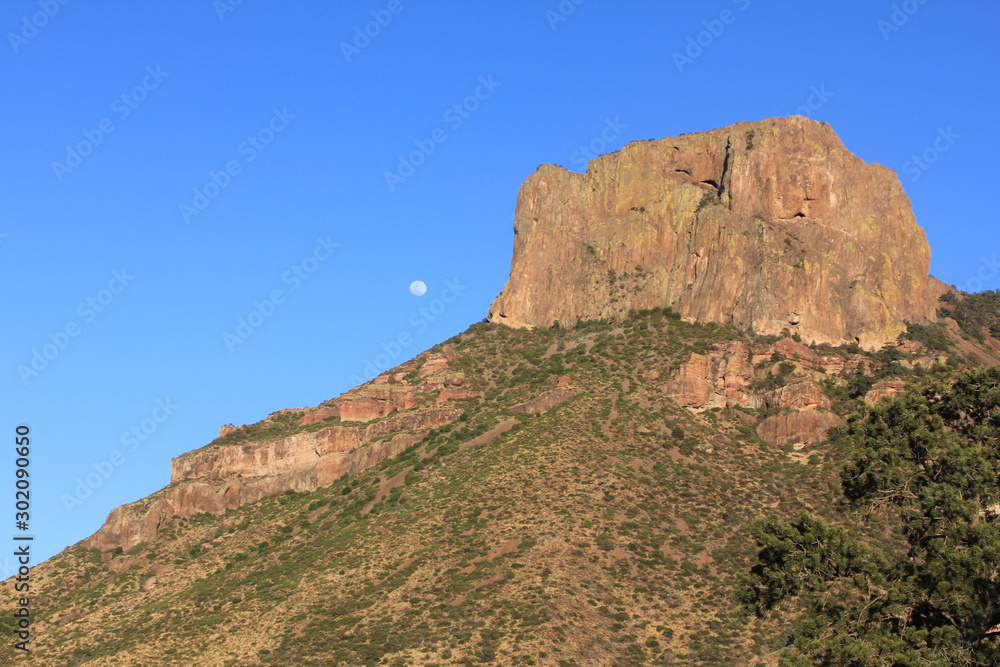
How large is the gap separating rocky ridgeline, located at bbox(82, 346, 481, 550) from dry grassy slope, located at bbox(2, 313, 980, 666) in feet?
4.49

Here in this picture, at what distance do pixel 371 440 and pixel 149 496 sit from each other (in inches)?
712

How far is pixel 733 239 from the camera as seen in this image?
9506 centimetres

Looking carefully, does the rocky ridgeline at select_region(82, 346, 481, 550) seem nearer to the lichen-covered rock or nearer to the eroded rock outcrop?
the eroded rock outcrop

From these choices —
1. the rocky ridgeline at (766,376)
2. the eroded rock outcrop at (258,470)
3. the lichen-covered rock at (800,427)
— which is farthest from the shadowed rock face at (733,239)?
the eroded rock outcrop at (258,470)

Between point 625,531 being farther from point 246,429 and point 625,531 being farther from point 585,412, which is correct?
point 246,429

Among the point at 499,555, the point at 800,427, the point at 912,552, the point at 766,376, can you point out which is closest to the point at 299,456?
the point at 499,555

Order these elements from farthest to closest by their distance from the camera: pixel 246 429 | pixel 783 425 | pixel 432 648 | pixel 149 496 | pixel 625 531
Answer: pixel 246 429
pixel 149 496
pixel 783 425
pixel 625 531
pixel 432 648

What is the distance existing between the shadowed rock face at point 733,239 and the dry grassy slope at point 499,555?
21.4 feet

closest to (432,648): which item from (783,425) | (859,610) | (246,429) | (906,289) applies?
(859,610)

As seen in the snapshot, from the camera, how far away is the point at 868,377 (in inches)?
3285

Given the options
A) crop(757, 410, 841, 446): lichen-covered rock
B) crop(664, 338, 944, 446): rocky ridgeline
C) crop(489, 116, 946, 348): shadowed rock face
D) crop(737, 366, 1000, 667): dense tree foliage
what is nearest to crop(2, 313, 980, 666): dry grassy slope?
crop(757, 410, 841, 446): lichen-covered rock

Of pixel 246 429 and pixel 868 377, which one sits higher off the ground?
pixel 246 429

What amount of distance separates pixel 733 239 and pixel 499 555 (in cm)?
3999

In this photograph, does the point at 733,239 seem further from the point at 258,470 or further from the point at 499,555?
the point at 258,470
